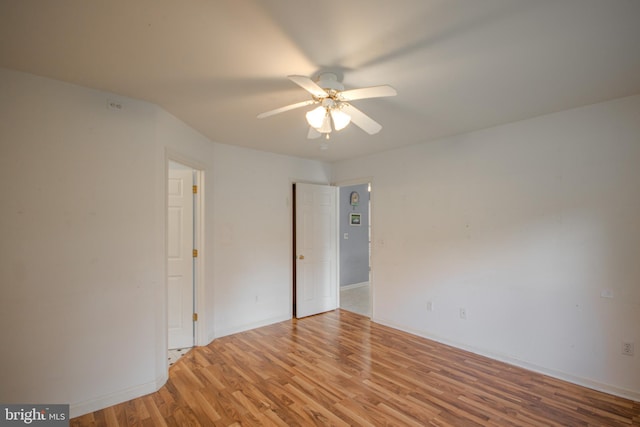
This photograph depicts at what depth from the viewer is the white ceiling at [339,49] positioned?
1.38 meters

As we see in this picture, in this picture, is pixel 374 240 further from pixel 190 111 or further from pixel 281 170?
pixel 190 111

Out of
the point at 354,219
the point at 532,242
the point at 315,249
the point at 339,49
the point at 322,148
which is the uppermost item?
the point at 339,49

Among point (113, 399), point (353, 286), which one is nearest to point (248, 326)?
point (113, 399)

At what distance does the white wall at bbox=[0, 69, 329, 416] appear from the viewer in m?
1.96

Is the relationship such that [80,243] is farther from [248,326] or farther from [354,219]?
[354,219]

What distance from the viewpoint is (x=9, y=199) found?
194 centimetres

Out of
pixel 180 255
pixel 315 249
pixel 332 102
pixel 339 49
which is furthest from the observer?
pixel 315 249

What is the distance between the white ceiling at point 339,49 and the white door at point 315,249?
2.20 meters

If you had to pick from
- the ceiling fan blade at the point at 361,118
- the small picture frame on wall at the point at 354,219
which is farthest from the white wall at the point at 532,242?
the small picture frame on wall at the point at 354,219

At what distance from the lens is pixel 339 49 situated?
167cm

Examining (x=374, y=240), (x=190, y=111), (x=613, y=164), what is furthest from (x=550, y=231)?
(x=190, y=111)

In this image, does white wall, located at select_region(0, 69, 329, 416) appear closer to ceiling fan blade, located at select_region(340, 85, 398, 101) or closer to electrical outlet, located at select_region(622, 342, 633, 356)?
ceiling fan blade, located at select_region(340, 85, 398, 101)

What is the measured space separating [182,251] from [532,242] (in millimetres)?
3817

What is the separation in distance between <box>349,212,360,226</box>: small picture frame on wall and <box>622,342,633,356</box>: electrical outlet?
4463 mm
